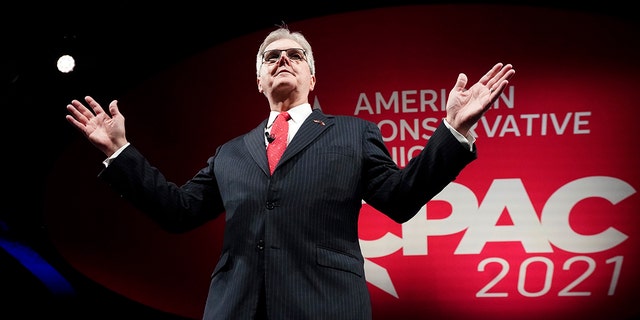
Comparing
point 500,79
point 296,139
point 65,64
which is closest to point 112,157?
point 296,139

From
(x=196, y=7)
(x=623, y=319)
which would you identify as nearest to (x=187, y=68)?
(x=196, y=7)

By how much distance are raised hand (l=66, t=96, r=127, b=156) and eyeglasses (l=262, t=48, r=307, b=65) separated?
0.48 metres

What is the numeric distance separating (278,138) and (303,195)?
241 millimetres

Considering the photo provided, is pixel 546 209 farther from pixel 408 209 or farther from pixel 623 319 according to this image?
pixel 408 209

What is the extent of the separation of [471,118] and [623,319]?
199 cm

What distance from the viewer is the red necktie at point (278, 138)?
1633mm

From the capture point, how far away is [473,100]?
4.84ft

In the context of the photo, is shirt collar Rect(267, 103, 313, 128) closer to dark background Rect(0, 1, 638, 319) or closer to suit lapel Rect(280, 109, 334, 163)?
suit lapel Rect(280, 109, 334, 163)

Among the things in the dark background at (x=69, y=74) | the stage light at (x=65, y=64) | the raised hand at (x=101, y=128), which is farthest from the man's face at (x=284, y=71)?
the stage light at (x=65, y=64)

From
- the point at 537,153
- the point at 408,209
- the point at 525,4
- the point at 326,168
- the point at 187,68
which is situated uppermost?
the point at 525,4

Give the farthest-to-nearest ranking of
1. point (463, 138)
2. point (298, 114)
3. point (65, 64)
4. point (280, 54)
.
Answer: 1. point (65, 64)
2. point (280, 54)
3. point (298, 114)
4. point (463, 138)

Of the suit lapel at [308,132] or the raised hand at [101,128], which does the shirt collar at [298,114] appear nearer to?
the suit lapel at [308,132]

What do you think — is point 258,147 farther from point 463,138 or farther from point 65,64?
point 65,64

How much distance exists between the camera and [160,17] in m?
3.42
